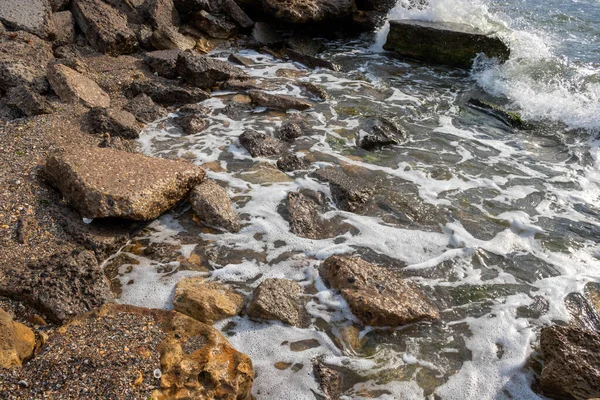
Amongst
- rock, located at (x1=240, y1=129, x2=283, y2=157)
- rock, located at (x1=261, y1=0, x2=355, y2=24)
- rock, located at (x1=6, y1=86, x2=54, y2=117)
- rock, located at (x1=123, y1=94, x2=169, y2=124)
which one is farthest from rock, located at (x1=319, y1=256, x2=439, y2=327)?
rock, located at (x1=261, y1=0, x2=355, y2=24)

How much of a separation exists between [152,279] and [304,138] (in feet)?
10.1

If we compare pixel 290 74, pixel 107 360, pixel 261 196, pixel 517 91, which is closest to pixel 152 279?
pixel 107 360

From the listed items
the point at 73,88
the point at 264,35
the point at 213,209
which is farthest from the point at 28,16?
the point at 213,209

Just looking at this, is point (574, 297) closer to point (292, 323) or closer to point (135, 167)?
point (292, 323)

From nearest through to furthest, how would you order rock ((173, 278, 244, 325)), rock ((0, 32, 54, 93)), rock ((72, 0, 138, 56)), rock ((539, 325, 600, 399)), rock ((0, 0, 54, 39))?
rock ((539, 325, 600, 399)) < rock ((173, 278, 244, 325)) < rock ((0, 32, 54, 93)) < rock ((0, 0, 54, 39)) < rock ((72, 0, 138, 56))

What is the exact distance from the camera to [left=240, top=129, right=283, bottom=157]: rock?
18.0ft

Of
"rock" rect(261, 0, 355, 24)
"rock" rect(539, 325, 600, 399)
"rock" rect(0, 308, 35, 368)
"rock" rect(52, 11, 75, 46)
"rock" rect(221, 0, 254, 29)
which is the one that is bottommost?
"rock" rect(0, 308, 35, 368)

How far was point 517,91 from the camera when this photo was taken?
774 centimetres

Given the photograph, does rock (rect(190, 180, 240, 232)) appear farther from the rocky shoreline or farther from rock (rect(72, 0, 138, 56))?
rock (rect(72, 0, 138, 56))

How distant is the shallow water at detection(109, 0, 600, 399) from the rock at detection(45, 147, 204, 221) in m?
0.32

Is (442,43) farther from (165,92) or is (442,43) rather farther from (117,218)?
(117,218)

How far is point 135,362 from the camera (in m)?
2.62

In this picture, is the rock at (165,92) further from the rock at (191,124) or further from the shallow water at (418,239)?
the rock at (191,124)

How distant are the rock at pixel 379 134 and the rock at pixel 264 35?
4200 mm
